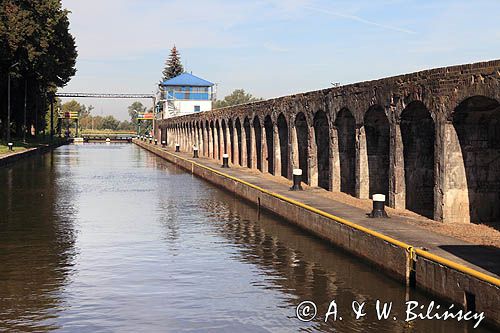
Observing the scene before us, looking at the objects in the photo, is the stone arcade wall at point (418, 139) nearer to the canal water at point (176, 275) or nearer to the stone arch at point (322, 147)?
the stone arch at point (322, 147)

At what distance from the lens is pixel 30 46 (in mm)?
56094

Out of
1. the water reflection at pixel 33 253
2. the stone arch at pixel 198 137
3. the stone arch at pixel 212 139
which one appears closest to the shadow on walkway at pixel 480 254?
the water reflection at pixel 33 253

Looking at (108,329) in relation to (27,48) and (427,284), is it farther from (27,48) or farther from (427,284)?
(27,48)

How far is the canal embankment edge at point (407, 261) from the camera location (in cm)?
1119

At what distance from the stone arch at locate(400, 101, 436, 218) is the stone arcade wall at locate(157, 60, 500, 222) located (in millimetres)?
29

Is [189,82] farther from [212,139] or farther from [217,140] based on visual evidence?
[217,140]

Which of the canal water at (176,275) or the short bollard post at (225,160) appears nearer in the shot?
the canal water at (176,275)

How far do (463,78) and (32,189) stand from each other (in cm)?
2173

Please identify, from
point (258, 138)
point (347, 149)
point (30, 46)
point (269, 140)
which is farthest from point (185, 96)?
point (347, 149)

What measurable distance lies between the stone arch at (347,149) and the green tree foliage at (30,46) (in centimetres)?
3415

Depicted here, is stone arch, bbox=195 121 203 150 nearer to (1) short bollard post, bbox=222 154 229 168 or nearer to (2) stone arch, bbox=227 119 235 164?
(2) stone arch, bbox=227 119 235 164

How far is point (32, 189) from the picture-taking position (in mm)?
33188

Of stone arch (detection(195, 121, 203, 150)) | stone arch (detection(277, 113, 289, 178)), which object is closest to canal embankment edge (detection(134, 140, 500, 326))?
stone arch (detection(277, 113, 289, 178))

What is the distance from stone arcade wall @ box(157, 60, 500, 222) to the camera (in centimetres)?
1836
